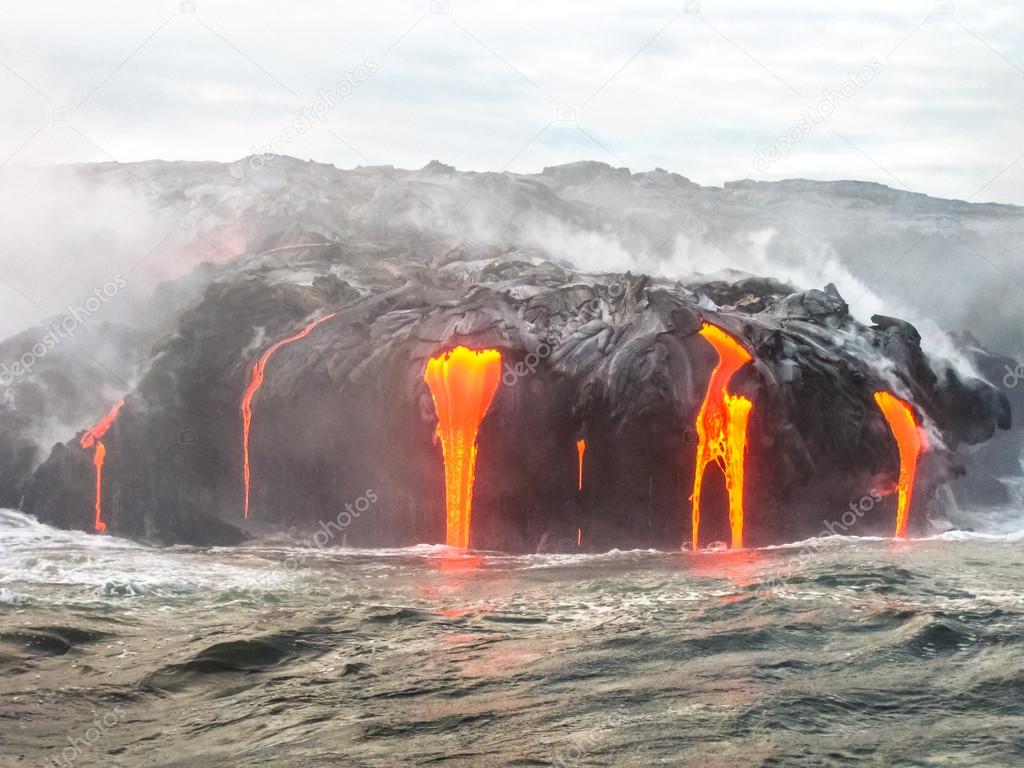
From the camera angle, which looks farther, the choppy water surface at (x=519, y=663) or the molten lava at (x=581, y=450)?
the molten lava at (x=581, y=450)

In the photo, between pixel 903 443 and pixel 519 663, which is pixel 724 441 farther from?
pixel 519 663

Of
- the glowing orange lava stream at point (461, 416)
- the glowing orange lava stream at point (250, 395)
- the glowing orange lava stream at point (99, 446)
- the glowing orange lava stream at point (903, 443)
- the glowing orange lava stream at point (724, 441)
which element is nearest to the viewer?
the glowing orange lava stream at point (724, 441)

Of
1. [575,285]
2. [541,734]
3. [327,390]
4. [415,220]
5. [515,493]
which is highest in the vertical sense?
[415,220]

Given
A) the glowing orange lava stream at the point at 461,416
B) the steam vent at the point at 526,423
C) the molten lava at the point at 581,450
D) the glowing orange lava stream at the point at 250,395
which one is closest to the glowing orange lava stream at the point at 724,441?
the steam vent at the point at 526,423

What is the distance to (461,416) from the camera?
2903 centimetres

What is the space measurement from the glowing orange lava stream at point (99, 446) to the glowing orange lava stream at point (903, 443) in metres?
20.9

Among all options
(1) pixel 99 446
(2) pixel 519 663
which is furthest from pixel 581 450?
(1) pixel 99 446

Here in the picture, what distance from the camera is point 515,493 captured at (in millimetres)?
28906

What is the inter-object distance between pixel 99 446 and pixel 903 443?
21.9 meters

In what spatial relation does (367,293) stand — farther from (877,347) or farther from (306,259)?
(877,347)

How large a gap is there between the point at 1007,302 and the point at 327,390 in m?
31.6

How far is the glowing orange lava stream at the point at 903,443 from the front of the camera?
30.1 metres

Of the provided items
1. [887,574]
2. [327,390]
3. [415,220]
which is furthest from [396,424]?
[415,220]

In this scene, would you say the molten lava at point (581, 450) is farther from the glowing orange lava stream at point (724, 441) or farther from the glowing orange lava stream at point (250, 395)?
the glowing orange lava stream at point (250, 395)
